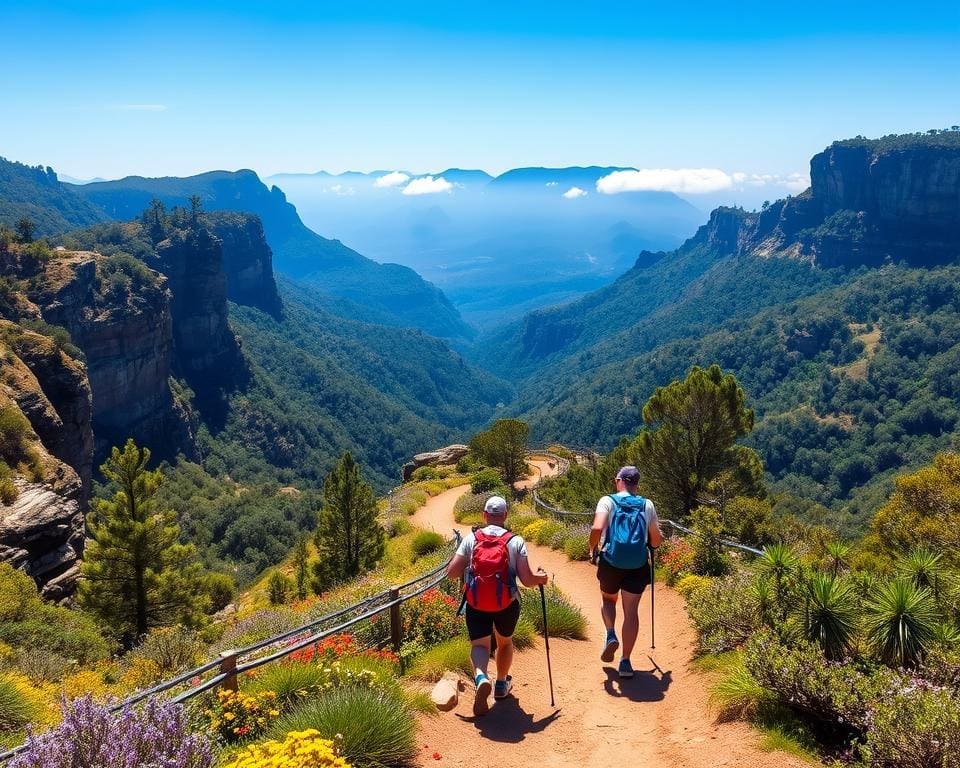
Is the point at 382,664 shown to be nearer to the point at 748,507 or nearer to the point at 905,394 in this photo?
the point at 748,507

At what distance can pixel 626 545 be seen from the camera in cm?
733

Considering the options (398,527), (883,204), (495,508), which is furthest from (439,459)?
(883,204)

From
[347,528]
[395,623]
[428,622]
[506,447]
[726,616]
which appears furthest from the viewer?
[506,447]

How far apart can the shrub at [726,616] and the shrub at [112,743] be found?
226 inches

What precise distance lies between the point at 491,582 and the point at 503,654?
1073mm

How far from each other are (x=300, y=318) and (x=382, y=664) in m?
170

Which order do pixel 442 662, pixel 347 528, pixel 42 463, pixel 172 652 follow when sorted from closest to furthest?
pixel 442 662 < pixel 172 652 < pixel 347 528 < pixel 42 463

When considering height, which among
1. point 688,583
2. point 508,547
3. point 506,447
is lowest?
point 506,447

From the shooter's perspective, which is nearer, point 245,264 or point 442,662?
point 442,662

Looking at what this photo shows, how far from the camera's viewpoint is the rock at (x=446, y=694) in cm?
678

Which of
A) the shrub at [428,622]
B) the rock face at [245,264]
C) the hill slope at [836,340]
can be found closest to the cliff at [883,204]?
the hill slope at [836,340]

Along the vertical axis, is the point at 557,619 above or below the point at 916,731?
below

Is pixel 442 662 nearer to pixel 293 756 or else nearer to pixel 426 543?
pixel 293 756

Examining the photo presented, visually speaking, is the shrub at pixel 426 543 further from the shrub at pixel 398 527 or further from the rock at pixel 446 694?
the rock at pixel 446 694
